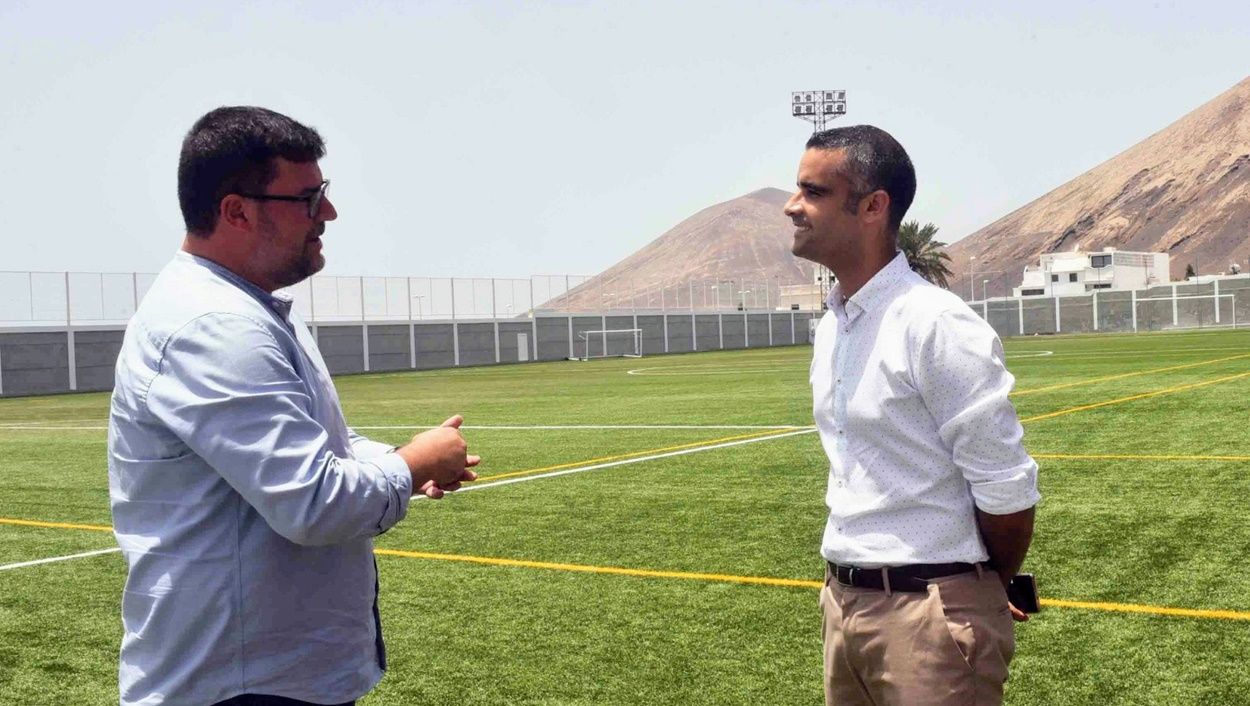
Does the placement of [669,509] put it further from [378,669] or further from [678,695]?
[378,669]

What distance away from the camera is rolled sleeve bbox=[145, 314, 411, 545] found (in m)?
2.67

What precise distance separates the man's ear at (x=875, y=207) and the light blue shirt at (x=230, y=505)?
1406 millimetres

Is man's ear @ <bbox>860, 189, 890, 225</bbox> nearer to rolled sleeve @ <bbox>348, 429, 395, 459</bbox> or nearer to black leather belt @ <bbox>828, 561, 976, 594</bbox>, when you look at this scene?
black leather belt @ <bbox>828, 561, 976, 594</bbox>

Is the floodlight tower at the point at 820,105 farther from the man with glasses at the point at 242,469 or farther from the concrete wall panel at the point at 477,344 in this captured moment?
the man with glasses at the point at 242,469

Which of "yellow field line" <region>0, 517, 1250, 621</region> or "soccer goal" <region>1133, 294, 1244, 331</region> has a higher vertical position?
"soccer goal" <region>1133, 294, 1244, 331</region>

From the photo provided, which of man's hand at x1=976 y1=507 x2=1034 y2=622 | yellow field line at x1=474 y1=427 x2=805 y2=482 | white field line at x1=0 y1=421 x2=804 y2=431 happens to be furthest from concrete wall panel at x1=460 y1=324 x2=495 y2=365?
man's hand at x1=976 y1=507 x2=1034 y2=622

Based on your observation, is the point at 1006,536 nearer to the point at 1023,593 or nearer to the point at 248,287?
the point at 1023,593

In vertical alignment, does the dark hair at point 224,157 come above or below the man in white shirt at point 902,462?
above

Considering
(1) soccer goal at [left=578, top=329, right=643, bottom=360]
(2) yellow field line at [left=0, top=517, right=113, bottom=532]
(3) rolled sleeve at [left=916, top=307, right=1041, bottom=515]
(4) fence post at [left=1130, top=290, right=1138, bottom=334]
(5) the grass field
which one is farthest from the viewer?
(4) fence post at [left=1130, top=290, right=1138, bottom=334]

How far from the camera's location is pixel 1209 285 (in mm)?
90188

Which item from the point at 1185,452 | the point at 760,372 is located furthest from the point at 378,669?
the point at 760,372

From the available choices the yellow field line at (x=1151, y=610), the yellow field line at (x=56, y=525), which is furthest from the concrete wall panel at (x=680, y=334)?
the yellow field line at (x=1151, y=610)

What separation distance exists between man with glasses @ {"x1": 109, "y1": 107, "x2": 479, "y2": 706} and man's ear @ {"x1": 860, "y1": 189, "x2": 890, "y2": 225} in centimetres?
125

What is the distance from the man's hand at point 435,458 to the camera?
9.63ft
